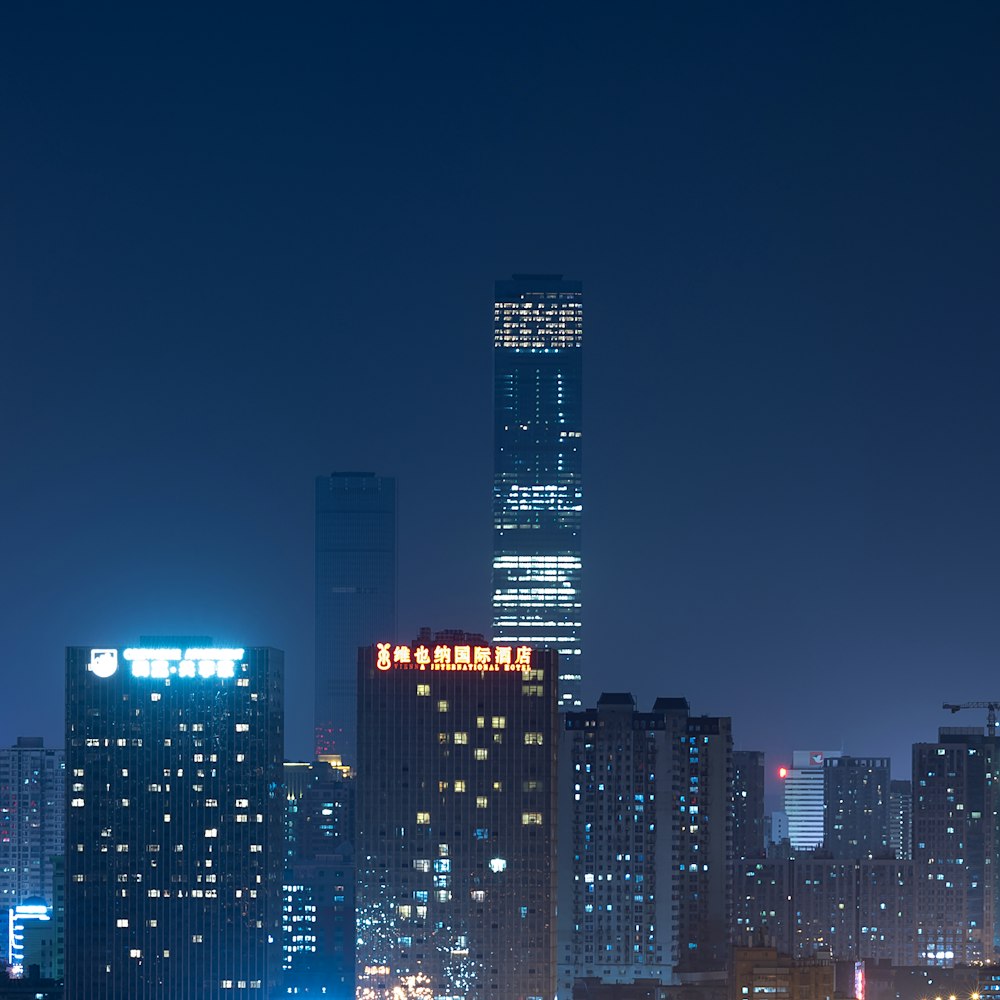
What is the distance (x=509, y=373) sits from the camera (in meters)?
147

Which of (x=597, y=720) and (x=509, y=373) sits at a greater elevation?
(x=509, y=373)

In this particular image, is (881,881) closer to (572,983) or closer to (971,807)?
(971,807)

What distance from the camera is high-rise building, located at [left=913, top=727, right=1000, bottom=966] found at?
11338cm

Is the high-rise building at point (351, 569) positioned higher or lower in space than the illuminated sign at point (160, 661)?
higher

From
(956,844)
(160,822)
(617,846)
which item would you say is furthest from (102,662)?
(956,844)

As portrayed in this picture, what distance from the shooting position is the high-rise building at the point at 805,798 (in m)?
127

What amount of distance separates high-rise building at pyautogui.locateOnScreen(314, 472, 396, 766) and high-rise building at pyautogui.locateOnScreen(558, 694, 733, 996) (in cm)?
4350

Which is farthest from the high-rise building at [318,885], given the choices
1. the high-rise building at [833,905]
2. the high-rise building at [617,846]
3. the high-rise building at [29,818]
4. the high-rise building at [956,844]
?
the high-rise building at [956,844]

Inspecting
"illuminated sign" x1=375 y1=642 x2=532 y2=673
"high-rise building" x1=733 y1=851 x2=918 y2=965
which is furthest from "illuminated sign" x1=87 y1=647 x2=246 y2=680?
"high-rise building" x1=733 y1=851 x2=918 y2=965

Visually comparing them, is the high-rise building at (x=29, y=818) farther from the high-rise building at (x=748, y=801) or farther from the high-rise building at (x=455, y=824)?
the high-rise building at (x=455, y=824)

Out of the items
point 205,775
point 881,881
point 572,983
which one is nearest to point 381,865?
point 205,775

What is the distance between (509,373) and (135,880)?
54.4 m

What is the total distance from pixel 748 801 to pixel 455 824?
34.4 metres

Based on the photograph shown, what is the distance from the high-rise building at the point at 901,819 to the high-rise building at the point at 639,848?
27.7ft
